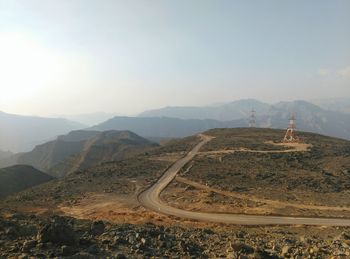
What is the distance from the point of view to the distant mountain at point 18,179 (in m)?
117

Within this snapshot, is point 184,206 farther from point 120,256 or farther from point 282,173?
point 120,256

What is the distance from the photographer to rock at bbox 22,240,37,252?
68.6 ft

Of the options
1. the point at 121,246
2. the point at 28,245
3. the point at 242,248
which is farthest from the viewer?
the point at 242,248

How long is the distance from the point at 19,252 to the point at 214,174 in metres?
62.5

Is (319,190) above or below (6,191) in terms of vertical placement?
above

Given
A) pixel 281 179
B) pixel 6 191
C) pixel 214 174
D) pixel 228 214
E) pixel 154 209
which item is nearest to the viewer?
pixel 228 214

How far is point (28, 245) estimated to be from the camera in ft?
69.8

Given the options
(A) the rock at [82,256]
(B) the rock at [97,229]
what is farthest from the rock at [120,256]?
(B) the rock at [97,229]

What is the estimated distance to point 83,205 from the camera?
200ft

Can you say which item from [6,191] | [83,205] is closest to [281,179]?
[83,205]

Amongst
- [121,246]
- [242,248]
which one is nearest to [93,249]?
[121,246]

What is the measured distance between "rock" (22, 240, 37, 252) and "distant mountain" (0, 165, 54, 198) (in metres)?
98.1

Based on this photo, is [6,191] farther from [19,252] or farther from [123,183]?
[19,252]

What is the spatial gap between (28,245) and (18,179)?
116 metres
